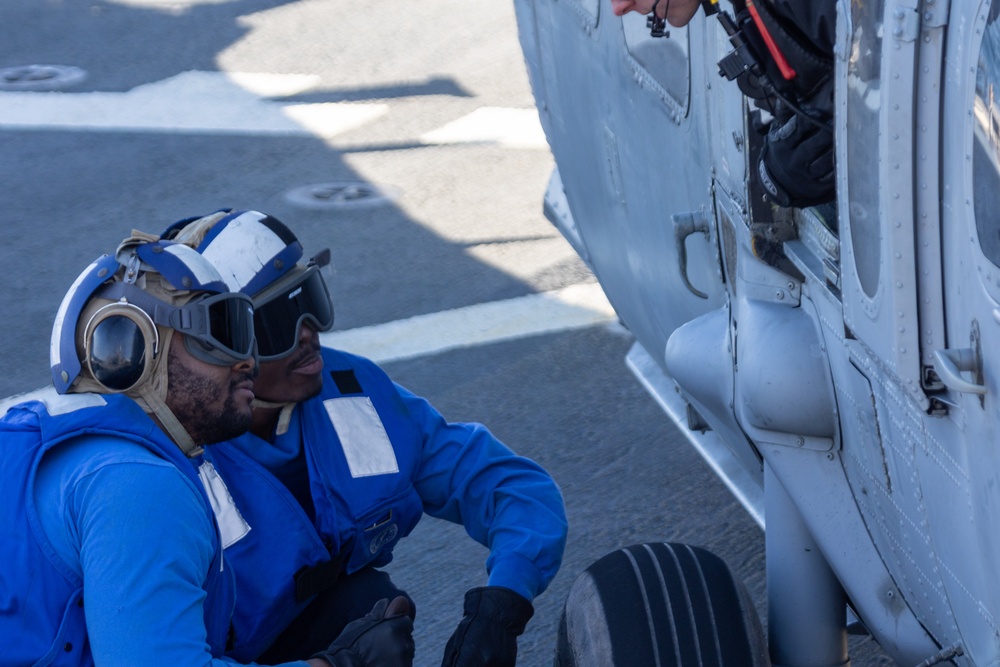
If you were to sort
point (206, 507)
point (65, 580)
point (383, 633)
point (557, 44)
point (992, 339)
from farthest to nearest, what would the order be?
1. point (557, 44)
2. point (383, 633)
3. point (206, 507)
4. point (65, 580)
5. point (992, 339)

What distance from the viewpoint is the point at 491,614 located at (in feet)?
10.1

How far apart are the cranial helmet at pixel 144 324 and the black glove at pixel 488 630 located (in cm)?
76

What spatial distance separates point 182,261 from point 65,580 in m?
0.71

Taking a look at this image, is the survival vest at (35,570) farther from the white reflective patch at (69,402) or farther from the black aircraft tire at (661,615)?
the black aircraft tire at (661,615)

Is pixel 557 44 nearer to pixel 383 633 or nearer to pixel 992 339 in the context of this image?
pixel 383 633

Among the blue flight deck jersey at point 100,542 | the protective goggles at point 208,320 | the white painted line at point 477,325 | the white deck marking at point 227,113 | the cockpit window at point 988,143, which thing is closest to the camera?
the cockpit window at point 988,143

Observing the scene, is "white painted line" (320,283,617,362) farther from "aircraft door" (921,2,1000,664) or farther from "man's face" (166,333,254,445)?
"aircraft door" (921,2,1000,664)

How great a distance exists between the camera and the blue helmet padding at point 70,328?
273 centimetres

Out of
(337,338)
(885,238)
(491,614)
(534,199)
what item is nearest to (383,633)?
(491,614)

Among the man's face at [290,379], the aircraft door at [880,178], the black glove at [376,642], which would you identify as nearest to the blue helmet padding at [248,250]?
the man's face at [290,379]

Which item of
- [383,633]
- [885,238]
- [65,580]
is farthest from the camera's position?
[383,633]

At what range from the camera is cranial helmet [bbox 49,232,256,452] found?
8.76 feet

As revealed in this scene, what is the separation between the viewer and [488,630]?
3.05 m

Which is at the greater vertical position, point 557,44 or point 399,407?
point 557,44
